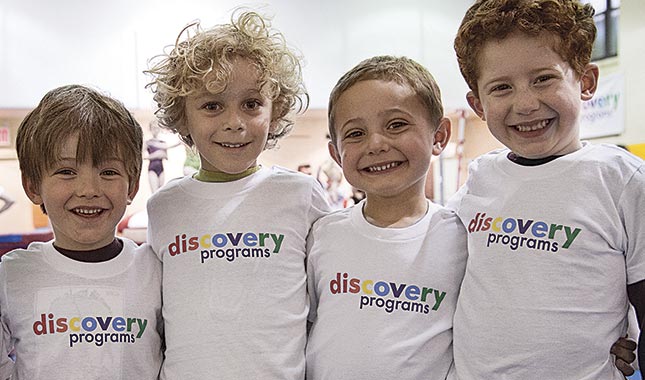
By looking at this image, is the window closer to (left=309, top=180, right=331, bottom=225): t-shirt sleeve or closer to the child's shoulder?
(left=309, top=180, right=331, bottom=225): t-shirt sleeve

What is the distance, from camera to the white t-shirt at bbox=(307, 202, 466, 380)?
3.64ft

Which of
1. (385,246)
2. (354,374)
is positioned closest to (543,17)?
(385,246)

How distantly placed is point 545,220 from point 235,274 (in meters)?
0.56

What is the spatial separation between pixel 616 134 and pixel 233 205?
2.52 metres

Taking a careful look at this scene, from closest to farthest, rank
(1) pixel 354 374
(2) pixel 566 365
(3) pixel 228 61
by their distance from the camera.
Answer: (2) pixel 566 365, (1) pixel 354 374, (3) pixel 228 61

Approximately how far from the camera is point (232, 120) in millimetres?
1215

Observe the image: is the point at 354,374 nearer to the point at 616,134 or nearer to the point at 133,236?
the point at 133,236

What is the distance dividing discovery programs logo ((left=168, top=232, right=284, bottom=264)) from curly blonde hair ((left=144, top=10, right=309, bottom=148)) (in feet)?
0.85

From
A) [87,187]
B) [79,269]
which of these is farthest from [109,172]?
[79,269]

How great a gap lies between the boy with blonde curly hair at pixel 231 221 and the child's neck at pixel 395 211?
128mm

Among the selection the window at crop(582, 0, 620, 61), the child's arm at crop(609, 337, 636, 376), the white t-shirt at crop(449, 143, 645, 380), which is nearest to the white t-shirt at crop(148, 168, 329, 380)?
the white t-shirt at crop(449, 143, 645, 380)

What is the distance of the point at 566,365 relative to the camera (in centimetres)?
98

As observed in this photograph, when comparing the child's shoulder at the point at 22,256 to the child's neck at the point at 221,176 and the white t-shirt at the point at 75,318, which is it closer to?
the white t-shirt at the point at 75,318

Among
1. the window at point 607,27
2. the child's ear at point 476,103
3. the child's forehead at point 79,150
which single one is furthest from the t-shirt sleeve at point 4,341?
the window at point 607,27
